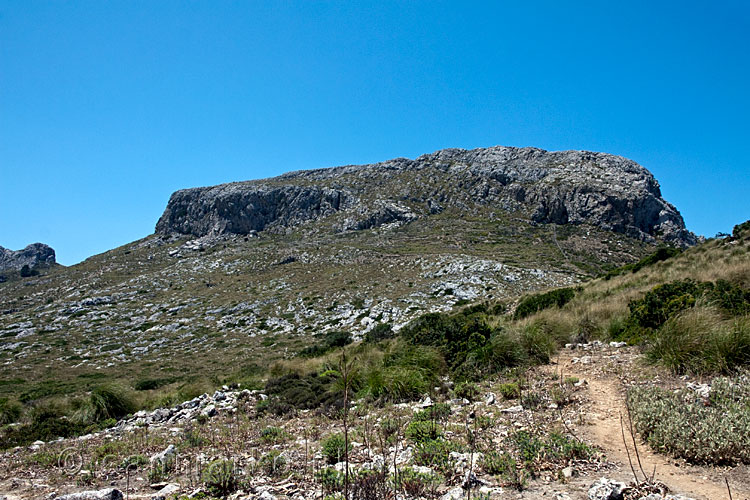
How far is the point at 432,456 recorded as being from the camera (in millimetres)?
4398

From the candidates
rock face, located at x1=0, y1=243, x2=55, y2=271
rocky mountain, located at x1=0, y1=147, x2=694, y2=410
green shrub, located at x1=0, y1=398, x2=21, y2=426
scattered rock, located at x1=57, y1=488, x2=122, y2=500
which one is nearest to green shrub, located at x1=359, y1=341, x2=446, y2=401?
scattered rock, located at x1=57, y1=488, x2=122, y2=500

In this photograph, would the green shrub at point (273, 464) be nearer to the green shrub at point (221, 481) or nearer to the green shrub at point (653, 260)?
the green shrub at point (221, 481)

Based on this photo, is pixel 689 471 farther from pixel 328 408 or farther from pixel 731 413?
pixel 328 408

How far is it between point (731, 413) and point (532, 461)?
2140 millimetres

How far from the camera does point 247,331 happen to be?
36.1 metres

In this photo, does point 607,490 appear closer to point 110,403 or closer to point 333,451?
point 333,451

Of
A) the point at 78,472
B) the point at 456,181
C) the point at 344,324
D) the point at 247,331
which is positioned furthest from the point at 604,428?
the point at 456,181

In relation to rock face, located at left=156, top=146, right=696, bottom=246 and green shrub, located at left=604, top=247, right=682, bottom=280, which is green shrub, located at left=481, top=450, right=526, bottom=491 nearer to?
green shrub, located at left=604, top=247, right=682, bottom=280

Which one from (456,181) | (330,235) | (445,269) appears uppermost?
(456,181)

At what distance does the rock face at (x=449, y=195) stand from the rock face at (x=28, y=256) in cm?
4966

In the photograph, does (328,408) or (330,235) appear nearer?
(328,408)

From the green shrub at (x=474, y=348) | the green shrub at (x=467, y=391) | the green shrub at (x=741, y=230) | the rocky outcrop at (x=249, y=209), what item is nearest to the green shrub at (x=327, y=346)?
the green shrub at (x=474, y=348)

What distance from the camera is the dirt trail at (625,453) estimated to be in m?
3.21

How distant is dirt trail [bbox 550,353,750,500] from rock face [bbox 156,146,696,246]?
7670 cm
